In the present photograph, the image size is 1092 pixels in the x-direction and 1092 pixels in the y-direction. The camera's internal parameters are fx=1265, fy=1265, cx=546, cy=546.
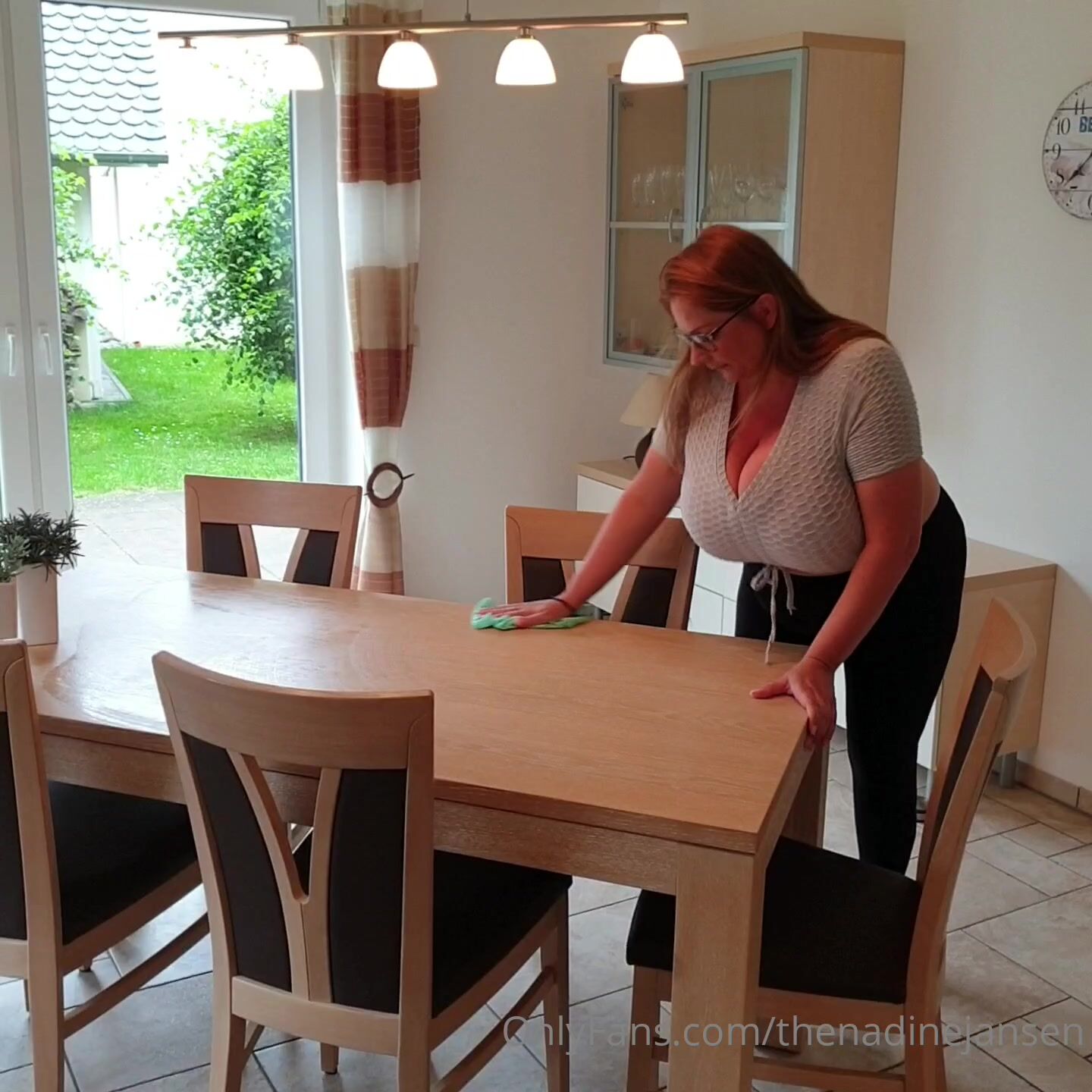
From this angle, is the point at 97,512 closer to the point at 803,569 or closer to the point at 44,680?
the point at 44,680

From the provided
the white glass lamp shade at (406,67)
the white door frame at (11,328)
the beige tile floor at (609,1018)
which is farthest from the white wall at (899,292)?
the white glass lamp shade at (406,67)

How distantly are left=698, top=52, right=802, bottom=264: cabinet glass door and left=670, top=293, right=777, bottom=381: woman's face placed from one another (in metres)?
1.52

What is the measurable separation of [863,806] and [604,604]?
6.71ft

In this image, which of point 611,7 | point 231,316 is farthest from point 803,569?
point 611,7

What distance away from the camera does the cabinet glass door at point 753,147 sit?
342cm

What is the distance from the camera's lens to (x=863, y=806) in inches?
90.3

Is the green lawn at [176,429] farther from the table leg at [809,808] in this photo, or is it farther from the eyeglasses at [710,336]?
the table leg at [809,808]

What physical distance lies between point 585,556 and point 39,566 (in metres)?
1.00

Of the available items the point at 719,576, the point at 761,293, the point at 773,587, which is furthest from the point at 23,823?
the point at 719,576

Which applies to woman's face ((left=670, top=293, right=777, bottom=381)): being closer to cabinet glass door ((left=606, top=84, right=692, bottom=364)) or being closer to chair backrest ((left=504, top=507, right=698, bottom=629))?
chair backrest ((left=504, top=507, right=698, bottom=629))

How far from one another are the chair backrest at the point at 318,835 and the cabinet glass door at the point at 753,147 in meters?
2.38

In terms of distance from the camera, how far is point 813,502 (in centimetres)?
200

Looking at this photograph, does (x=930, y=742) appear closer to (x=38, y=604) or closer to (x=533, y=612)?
(x=533, y=612)

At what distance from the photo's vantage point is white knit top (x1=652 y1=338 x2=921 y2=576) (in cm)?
196
